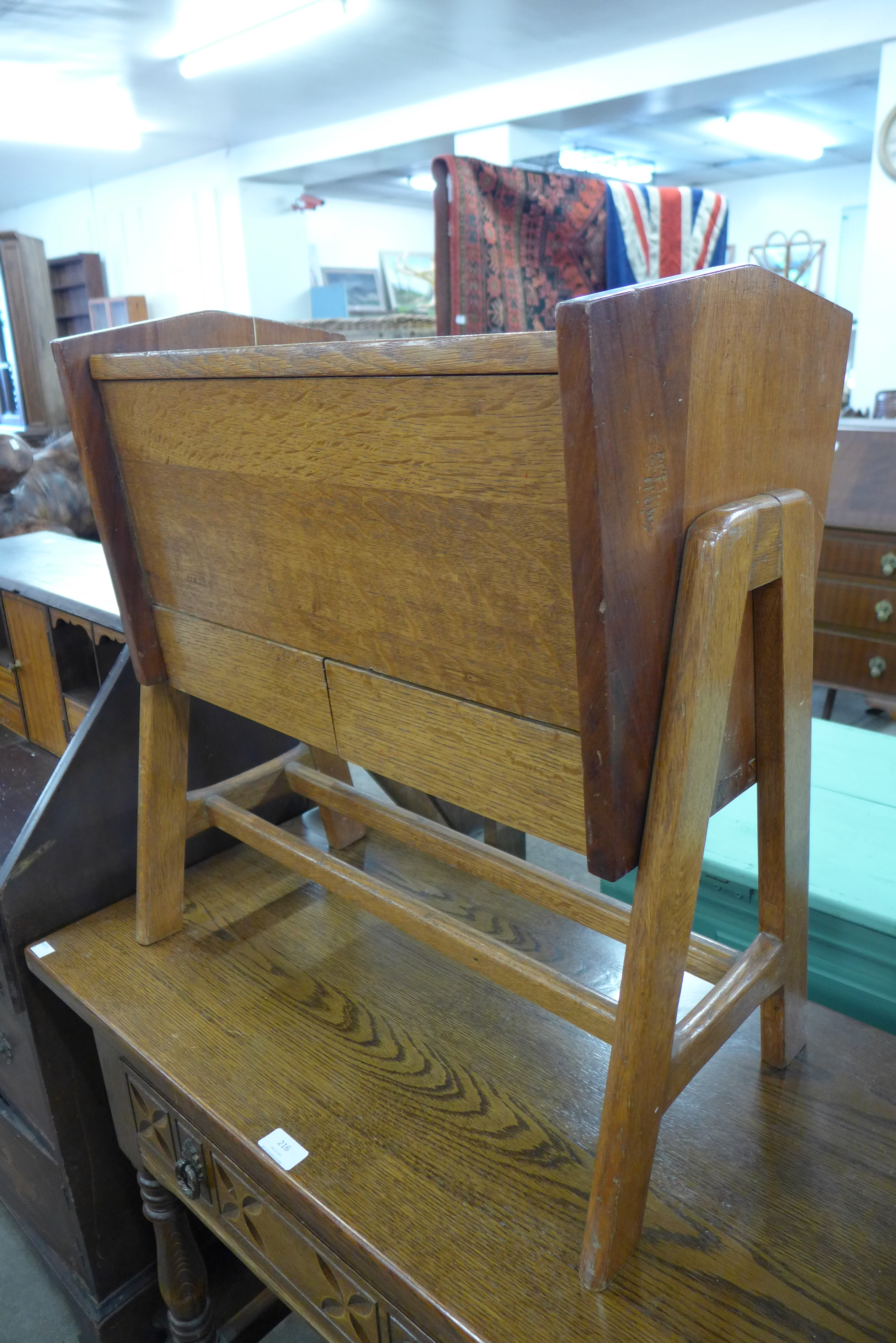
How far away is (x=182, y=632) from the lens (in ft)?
3.18

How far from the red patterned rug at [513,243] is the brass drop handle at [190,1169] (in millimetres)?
1216

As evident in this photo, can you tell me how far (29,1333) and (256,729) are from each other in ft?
3.24

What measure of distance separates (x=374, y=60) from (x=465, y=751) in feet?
19.9

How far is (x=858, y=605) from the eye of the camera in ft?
8.55

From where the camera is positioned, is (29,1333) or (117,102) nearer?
(29,1333)

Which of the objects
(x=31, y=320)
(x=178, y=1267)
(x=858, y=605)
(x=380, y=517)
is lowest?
(x=178, y=1267)

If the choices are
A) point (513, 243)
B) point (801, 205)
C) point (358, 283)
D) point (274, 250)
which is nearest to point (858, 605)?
point (513, 243)

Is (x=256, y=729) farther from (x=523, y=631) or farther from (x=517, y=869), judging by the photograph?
(x=523, y=631)

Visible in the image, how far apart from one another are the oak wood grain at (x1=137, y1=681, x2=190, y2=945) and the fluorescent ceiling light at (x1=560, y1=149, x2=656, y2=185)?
7997mm

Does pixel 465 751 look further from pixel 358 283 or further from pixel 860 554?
pixel 358 283

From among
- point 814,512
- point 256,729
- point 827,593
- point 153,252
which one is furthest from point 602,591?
point 153,252

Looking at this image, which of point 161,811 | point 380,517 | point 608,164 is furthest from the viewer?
point 608,164

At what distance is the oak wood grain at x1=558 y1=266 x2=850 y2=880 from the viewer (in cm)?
50

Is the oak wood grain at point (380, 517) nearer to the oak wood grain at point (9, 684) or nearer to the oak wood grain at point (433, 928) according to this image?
the oak wood grain at point (433, 928)
